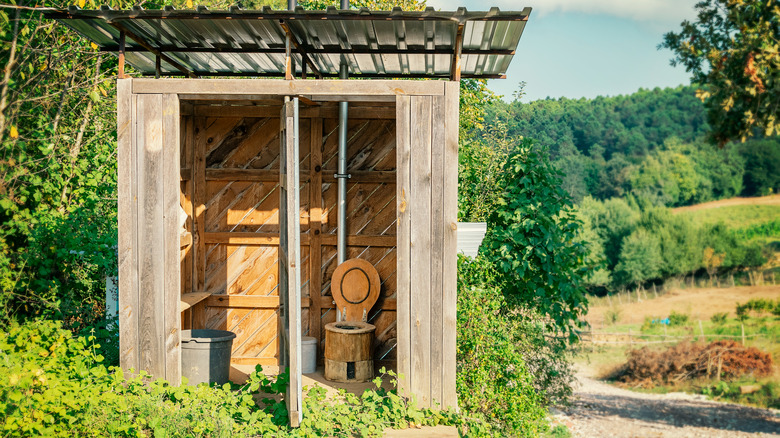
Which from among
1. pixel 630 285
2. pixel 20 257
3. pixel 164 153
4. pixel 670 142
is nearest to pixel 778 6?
pixel 164 153

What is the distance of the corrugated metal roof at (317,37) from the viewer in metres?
4.33

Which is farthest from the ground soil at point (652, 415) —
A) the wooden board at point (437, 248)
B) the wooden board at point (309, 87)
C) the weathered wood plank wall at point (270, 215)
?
the wooden board at point (309, 87)

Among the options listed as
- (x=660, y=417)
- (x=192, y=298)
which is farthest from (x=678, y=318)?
(x=192, y=298)

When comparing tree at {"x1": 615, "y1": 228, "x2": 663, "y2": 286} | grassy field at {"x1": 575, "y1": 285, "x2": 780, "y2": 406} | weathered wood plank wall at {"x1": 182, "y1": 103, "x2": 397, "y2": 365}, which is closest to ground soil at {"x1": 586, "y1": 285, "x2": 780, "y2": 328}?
grassy field at {"x1": 575, "y1": 285, "x2": 780, "y2": 406}

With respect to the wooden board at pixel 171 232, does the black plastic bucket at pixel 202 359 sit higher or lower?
lower

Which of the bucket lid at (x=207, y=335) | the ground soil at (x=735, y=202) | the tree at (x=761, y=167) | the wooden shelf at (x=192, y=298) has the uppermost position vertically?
the tree at (x=761, y=167)

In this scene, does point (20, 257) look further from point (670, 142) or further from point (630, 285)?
point (670, 142)

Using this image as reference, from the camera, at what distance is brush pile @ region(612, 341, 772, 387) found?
21922 mm

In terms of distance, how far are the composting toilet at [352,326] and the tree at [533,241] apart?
7.30 ft

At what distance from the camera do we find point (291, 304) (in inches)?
168

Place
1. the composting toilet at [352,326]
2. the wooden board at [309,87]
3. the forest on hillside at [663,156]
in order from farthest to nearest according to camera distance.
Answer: the forest on hillside at [663,156] → the composting toilet at [352,326] → the wooden board at [309,87]

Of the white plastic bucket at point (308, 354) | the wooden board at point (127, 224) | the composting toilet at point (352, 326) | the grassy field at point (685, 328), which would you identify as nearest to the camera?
the wooden board at point (127, 224)

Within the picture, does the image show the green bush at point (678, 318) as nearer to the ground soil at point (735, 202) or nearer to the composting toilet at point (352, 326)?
the ground soil at point (735, 202)

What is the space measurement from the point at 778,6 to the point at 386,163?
38.1ft
